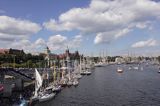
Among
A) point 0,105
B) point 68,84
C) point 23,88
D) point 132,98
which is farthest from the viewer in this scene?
point 68,84

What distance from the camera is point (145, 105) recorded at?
8862cm

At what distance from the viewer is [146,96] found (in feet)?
347

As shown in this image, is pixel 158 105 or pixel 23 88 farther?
pixel 23 88

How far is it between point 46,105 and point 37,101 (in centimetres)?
397

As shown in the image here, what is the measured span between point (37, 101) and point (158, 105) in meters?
34.7

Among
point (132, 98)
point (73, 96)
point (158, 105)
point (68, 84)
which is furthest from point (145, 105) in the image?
point (68, 84)

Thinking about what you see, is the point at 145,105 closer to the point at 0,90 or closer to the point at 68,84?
the point at 0,90

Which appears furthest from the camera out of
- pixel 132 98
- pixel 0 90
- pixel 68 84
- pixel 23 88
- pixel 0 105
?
pixel 68 84

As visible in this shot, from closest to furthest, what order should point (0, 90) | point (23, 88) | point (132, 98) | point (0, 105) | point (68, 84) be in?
point (0, 105)
point (0, 90)
point (132, 98)
point (23, 88)
point (68, 84)

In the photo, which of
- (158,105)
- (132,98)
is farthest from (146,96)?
(158,105)

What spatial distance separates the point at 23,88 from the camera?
112125mm

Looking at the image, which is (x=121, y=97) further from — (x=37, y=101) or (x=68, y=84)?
(x=68, y=84)

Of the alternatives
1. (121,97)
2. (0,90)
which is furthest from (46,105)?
(121,97)

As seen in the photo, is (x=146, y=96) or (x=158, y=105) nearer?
(x=158, y=105)
